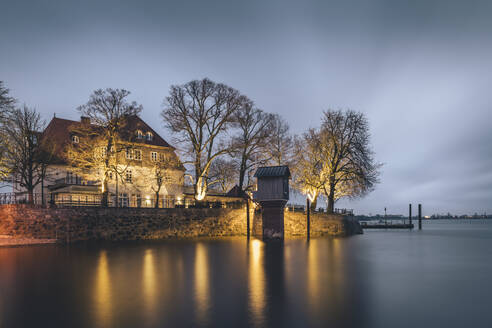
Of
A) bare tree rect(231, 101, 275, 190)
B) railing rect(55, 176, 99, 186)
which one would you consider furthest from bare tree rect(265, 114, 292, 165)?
railing rect(55, 176, 99, 186)

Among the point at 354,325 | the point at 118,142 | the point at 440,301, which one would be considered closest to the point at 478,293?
the point at 440,301

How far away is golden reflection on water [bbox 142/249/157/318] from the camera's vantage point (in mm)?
11031

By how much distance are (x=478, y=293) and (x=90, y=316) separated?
1426cm

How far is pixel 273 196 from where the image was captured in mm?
34250

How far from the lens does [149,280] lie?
15.8m

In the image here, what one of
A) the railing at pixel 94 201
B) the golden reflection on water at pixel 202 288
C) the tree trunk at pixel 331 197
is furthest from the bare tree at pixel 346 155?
the golden reflection on water at pixel 202 288

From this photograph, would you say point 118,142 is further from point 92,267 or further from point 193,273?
point 193,273

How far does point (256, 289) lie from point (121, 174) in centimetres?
2658

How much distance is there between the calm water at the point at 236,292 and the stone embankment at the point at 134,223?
8.77 m

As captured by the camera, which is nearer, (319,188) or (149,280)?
(149,280)

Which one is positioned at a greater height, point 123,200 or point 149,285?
point 123,200

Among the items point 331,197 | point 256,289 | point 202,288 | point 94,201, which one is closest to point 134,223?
point 94,201

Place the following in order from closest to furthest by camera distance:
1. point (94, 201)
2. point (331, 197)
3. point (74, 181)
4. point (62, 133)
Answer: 1. point (94, 201)
2. point (74, 181)
3. point (62, 133)
4. point (331, 197)

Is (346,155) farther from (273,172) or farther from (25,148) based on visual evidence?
(25,148)
